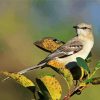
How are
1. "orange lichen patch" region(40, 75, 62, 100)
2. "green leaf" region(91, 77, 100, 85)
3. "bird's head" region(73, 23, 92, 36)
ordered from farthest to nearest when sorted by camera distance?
"bird's head" region(73, 23, 92, 36) → "green leaf" region(91, 77, 100, 85) → "orange lichen patch" region(40, 75, 62, 100)

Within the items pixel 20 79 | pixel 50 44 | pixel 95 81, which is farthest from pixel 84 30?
pixel 20 79

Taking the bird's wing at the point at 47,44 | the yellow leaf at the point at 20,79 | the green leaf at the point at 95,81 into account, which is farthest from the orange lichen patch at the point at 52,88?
the bird's wing at the point at 47,44

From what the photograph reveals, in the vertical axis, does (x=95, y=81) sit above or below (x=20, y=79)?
below

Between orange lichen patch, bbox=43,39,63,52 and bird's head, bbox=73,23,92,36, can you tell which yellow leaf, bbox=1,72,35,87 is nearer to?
orange lichen patch, bbox=43,39,63,52

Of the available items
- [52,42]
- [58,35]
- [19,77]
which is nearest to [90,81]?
[19,77]

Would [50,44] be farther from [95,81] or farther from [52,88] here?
[52,88]

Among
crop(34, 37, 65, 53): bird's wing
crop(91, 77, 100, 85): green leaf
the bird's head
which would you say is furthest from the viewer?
the bird's head

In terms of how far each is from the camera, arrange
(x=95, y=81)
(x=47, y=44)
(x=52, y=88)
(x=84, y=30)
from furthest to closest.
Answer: (x=84, y=30), (x=47, y=44), (x=95, y=81), (x=52, y=88)

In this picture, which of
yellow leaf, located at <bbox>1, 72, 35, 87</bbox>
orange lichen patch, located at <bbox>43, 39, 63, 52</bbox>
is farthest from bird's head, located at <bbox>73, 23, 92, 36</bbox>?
yellow leaf, located at <bbox>1, 72, 35, 87</bbox>

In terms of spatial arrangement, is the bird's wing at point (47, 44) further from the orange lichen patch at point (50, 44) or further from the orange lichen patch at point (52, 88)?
the orange lichen patch at point (52, 88)

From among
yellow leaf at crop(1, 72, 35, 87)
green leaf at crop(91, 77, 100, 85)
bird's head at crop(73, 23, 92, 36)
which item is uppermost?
yellow leaf at crop(1, 72, 35, 87)

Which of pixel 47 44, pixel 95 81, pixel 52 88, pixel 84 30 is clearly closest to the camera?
pixel 52 88

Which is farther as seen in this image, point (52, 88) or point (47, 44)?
point (47, 44)

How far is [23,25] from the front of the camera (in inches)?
582
